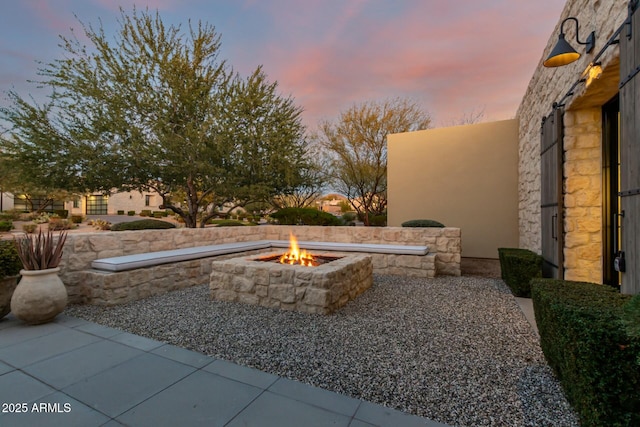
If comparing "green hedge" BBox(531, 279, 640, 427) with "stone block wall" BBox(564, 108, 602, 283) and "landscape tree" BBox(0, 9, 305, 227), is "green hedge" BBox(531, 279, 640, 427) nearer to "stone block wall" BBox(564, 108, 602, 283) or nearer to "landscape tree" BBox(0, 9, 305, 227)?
"stone block wall" BBox(564, 108, 602, 283)

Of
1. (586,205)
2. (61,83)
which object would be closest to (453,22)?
(586,205)

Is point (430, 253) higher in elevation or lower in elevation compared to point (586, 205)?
lower

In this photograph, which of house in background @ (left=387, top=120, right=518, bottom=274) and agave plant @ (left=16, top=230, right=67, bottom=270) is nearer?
agave plant @ (left=16, top=230, right=67, bottom=270)

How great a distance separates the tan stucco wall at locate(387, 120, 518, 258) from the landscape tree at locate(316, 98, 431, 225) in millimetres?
3431

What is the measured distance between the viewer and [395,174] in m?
8.15

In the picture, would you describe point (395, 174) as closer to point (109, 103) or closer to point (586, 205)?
point (586, 205)

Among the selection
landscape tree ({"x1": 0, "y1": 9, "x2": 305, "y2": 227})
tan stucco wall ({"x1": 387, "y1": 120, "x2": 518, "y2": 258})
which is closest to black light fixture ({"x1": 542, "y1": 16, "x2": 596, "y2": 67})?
tan stucco wall ({"x1": 387, "y1": 120, "x2": 518, "y2": 258})

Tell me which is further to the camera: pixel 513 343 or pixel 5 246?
pixel 5 246

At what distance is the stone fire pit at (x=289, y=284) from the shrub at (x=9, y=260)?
2.03 m

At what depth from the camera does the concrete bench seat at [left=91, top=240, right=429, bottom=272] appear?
12.5ft

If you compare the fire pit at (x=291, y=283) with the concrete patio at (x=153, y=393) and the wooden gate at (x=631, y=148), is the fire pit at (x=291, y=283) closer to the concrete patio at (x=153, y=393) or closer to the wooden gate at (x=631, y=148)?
the concrete patio at (x=153, y=393)

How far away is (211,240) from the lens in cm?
580

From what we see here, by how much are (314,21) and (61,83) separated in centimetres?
643

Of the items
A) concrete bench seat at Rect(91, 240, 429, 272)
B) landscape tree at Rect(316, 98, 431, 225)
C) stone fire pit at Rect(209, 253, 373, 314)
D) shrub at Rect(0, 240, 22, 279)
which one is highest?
landscape tree at Rect(316, 98, 431, 225)
